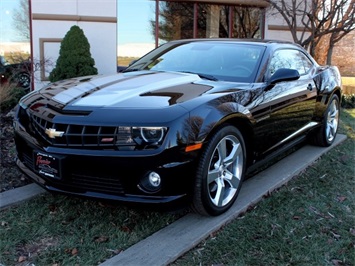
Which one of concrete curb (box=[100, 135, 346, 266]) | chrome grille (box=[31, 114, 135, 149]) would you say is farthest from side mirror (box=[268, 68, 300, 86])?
chrome grille (box=[31, 114, 135, 149])

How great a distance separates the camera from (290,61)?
16.1 feet

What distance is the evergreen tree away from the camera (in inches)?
316

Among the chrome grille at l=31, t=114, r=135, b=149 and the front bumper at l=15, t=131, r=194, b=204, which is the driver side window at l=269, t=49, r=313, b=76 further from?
the chrome grille at l=31, t=114, r=135, b=149

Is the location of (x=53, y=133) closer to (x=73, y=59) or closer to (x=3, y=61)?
(x=73, y=59)

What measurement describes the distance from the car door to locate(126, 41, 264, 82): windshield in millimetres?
249

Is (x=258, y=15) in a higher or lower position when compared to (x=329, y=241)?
higher

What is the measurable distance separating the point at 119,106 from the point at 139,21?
818cm

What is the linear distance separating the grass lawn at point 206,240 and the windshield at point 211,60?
1.28m

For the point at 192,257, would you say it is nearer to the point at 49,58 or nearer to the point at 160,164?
the point at 160,164

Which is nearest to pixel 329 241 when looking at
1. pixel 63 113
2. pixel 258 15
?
pixel 63 113

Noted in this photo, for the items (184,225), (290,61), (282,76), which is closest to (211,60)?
(282,76)

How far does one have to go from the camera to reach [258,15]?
40.3 feet

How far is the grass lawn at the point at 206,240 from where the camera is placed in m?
2.80

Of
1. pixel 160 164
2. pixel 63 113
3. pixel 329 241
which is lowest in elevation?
pixel 329 241
